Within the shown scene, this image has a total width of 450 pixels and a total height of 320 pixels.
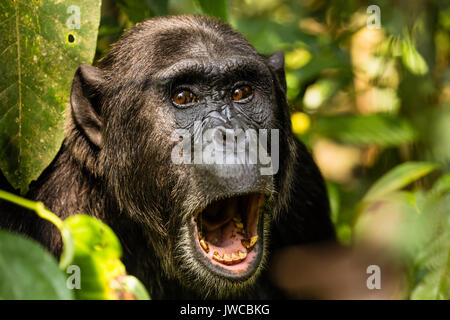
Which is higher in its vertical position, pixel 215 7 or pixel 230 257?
pixel 215 7

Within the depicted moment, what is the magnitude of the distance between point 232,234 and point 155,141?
784 millimetres

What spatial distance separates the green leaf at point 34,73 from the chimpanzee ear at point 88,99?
0.19 m

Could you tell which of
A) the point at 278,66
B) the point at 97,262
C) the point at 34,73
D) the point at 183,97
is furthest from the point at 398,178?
the point at 97,262

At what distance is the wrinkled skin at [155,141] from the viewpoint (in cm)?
404

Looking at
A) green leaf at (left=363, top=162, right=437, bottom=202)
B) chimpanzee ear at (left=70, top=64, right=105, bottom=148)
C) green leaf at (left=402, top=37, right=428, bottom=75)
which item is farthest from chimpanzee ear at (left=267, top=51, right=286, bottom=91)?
green leaf at (left=402, top=37, right=428, bottom=75)

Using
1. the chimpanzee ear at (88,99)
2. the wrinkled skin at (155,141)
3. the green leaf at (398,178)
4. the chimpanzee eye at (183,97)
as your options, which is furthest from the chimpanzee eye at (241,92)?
the green leaf at (398,178)

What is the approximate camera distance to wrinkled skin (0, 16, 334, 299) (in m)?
4.04

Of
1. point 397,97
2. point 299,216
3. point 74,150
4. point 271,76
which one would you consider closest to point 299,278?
point 299,216

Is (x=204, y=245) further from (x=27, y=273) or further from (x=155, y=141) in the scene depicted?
(x=27, y=273)

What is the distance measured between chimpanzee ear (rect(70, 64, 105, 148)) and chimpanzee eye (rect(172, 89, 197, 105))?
57cm

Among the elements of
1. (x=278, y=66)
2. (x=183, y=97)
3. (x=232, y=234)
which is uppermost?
(x=278, y=66)

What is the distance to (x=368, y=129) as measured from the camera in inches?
271

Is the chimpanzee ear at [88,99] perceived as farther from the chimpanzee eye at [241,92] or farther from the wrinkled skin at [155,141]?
the chimpanzee eye at [241,92]

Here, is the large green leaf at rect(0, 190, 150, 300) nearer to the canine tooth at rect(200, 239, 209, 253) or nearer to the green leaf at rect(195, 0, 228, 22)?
the canine tooth at rect(200, 239, 209, 253)
